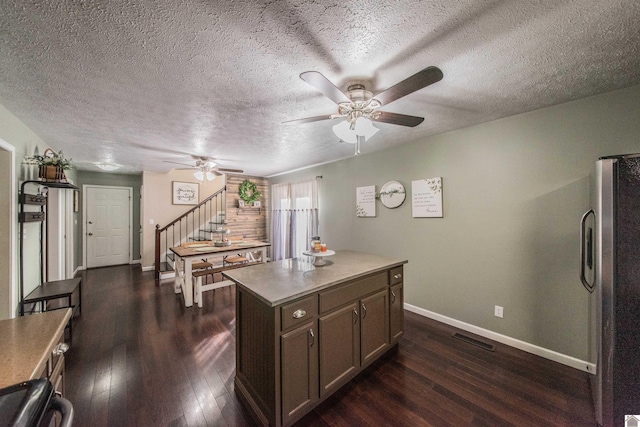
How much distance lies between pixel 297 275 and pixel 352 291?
0.45m

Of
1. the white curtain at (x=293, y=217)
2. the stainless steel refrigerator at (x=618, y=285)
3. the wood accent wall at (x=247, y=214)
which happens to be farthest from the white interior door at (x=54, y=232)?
the stainless steel refrigerator at (x=618, y=285)

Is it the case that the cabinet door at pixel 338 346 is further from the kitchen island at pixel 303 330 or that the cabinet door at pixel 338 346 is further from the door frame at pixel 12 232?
the door frame at pixel 12 232

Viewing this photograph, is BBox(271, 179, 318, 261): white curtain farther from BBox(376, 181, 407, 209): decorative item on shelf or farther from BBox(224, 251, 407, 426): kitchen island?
BBox(224, 251, 407, 426): kitchen island

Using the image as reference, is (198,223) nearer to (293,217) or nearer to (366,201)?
(293,217)

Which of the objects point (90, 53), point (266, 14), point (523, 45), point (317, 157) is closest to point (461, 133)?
point (523, 45)

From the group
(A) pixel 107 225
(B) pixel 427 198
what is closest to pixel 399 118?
(B) pixel 427 198

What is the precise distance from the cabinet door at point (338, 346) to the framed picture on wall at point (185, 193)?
554 centimetres

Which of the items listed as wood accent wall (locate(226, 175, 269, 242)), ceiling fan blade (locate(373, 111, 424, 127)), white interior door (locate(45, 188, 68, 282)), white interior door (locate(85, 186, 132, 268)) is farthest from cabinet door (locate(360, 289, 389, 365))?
white interior door (locate(85, 186, 132, 268))

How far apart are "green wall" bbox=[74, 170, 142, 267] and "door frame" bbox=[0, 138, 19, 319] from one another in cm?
391

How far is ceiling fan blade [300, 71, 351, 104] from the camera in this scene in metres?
1.19

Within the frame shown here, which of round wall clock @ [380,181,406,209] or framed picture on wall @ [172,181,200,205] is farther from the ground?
framed picture on wall @ [172,181,200,205]

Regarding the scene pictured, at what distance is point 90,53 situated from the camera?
137cm

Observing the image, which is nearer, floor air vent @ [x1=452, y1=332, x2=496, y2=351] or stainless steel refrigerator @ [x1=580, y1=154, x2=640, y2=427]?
stainless steel refrigerator @ [x1=580, y1=154, x2=640, y2=427]

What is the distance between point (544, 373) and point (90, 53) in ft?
13.0
